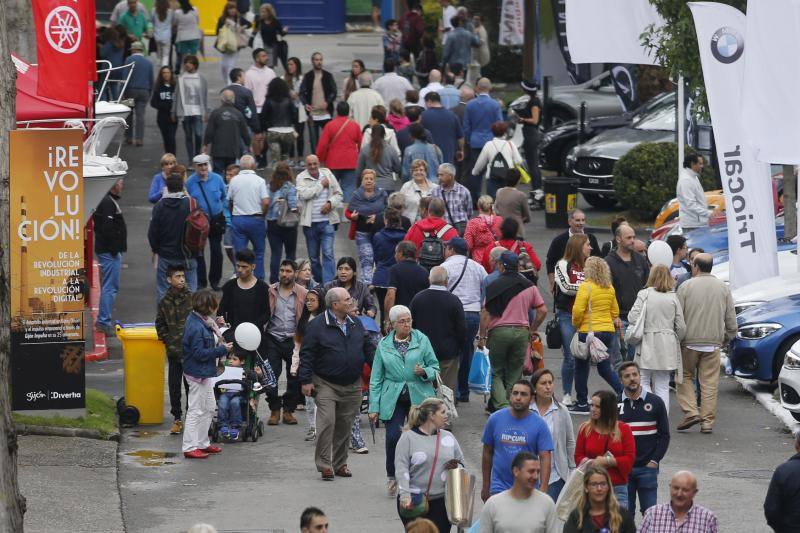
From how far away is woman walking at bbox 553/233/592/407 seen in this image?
52.1ft

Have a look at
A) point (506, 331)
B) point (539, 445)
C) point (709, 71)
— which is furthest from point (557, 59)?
point (539, 445)

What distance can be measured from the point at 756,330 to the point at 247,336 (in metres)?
5.23

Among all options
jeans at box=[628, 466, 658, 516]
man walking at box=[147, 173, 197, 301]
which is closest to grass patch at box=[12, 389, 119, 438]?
man walking at box=[147, 173, 197, 301]

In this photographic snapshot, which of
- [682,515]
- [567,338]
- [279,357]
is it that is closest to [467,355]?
[567,338]

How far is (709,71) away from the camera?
19.1 metres

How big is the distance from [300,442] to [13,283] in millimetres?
2925

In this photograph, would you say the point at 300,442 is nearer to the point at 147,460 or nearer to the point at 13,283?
the point at 147,460

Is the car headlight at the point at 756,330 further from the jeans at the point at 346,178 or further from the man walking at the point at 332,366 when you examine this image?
the jeans at the point at 346,178

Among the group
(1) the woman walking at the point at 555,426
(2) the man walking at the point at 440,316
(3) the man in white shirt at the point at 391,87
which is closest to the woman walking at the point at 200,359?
(2) the man walking at the point at 440,316

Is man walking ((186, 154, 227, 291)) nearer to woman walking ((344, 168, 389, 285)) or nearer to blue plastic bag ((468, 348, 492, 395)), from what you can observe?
woman walking ((344, 168, 389, 285))

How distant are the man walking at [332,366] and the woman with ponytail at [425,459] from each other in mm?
2357

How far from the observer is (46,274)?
14.9m

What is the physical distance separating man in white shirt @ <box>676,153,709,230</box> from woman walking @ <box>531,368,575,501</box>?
9.95m

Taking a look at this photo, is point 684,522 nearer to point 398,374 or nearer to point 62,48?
point 398,374
